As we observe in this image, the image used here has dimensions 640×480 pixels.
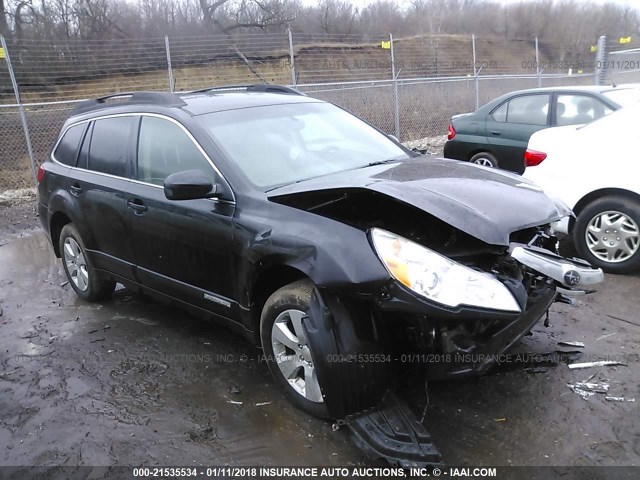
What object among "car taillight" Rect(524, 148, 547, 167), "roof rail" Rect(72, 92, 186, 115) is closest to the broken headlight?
"roof rail" Rect(72, 92, 186, 115)

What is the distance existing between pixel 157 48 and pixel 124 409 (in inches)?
605

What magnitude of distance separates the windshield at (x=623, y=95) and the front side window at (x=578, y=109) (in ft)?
0.65

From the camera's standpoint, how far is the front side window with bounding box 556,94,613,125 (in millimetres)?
7070

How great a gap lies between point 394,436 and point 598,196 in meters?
3.29

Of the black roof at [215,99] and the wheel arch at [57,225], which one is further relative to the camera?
the wheel arch at [57,225]

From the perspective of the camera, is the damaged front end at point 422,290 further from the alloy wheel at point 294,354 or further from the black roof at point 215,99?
the black roof at point 215,99

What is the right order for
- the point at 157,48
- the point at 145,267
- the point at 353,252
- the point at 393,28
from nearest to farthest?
the point at 353,252, the point at 145,267, the point at 157,48, the point at 393,28

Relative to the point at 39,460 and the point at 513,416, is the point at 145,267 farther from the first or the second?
the point at 513,416

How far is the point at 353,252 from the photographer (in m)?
2.52

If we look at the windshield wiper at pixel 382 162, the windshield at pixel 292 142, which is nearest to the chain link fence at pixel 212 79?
the windshield at pixel 292 142

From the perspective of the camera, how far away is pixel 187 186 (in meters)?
3.05

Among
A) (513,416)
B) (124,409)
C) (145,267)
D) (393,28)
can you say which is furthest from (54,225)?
(393,28)

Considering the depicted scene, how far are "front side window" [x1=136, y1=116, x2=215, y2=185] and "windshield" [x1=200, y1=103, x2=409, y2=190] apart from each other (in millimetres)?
171

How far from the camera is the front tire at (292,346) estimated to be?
9.25 feet
